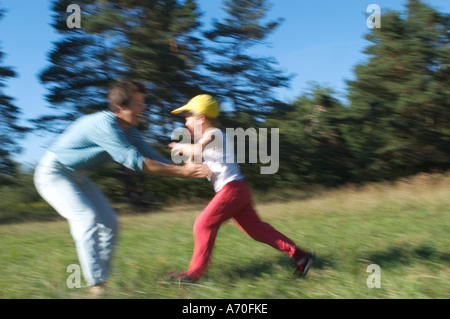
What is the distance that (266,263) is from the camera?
5.42 metres

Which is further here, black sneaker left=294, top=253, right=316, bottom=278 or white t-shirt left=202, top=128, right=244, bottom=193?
black sneaker left=294, top=253, right=316, bottom=278

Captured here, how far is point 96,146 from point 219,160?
1.02m

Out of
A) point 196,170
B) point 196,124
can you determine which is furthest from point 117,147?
point 196,124

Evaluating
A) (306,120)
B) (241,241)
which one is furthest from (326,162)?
(241,241)

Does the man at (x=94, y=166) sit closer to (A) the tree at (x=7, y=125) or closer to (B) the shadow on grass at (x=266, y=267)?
(B) the shadow on grass at (x=266, y=267)

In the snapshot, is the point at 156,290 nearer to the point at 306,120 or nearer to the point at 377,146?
the point at 306,120

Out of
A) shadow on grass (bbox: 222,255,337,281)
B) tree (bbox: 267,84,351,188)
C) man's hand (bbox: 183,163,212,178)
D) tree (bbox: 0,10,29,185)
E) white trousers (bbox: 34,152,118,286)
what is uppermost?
man's hand (bbox: 183,163,212,178)

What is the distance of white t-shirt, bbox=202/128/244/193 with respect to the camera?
4508mm

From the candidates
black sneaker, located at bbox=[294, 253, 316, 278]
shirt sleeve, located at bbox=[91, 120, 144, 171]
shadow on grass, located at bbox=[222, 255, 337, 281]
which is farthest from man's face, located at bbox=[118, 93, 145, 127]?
black sneaker, located at bbox=[294, 253, 316, 278]

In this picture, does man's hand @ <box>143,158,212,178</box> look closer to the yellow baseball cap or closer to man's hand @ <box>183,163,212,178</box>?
man's hand @ <box>183,163,212,178</box>

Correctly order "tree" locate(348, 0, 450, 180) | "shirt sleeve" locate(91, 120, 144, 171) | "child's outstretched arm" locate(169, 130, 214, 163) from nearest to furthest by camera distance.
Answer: "shirt sleeve" locate(91, 120, 144, 171), "child's outstretched arm" locate(169, 130, 214, 163), "tree" locate(348, 0, 450, 180)

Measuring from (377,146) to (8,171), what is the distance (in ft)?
68.9

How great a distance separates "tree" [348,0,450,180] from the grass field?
23.8m
